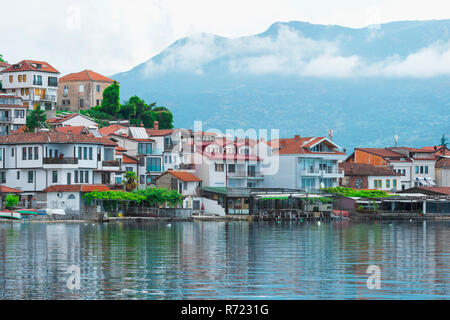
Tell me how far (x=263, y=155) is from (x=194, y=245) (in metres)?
64.6

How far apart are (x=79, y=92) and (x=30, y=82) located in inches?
692

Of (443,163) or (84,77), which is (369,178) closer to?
(443,163)

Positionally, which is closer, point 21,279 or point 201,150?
point 21,279

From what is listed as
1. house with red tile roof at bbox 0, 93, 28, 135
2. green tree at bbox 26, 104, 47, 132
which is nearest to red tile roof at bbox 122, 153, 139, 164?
green tree at bbox 26, 104, 47, 132

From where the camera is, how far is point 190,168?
111m

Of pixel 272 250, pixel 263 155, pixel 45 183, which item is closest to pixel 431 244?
pixel 272 250

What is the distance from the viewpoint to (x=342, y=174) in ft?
400

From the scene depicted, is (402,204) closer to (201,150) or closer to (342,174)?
(342,174)

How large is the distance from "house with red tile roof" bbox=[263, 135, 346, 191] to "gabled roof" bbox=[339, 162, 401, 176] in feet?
20.0

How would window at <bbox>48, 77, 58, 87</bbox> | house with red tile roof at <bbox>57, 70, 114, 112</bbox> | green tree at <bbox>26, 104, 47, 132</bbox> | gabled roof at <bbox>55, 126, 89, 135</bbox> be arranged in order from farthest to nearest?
house with red tile roof at <bbox>57, 70, 114, 112</bbox>, window at <bbox>48, 77, 58, 87</bbox>, green tree at <bbox>26, 104, 47, 132</bbox>, gabled roof at <bbox>55, 126, 89, 135</bbox>

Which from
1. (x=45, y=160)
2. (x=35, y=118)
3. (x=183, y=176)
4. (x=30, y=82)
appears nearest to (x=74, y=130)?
(x=35, y=118)

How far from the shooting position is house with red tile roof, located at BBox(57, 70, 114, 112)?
151m

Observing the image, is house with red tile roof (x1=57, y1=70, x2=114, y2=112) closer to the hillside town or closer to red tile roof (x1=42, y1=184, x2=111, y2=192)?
the hillside town

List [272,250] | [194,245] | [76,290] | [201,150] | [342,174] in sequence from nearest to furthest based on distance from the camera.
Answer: [76,290]
[272,250]
[194,245]
[201,150]
[342,174]
